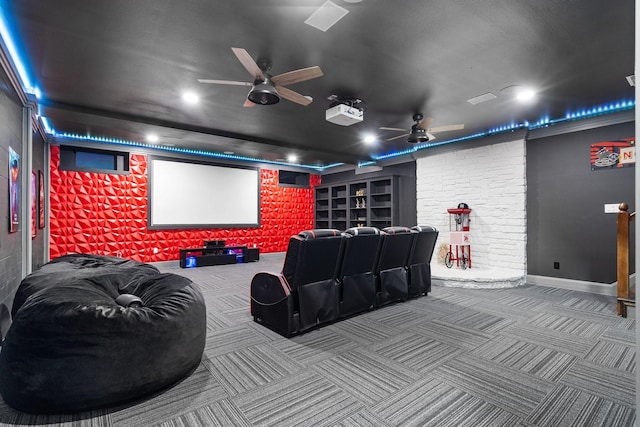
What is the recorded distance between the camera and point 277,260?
344 inches

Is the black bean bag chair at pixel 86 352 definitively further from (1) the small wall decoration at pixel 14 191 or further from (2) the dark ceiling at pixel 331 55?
(2) the dark ceiling at pixel 331 55

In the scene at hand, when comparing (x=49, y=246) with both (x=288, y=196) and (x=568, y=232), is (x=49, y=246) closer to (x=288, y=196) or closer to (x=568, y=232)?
(x=288, y=196)

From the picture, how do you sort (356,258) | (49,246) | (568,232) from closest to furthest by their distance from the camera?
(356,258), (568,232), (49,246)

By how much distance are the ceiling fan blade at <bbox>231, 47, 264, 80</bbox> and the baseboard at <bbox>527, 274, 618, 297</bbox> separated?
551 cm

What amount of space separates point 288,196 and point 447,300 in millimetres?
6101

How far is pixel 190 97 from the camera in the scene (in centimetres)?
411

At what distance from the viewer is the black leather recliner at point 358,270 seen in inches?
133

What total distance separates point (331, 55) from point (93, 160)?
19.7ft

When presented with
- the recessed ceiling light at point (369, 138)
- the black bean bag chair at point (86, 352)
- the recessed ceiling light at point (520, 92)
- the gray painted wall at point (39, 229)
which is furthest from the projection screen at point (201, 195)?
the recessed ceiling light at point (520, 92)

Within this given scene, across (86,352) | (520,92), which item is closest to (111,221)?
(86,352)

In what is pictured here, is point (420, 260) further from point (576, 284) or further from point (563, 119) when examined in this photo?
point (563, 119)

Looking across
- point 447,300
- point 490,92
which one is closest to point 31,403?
point 447,300

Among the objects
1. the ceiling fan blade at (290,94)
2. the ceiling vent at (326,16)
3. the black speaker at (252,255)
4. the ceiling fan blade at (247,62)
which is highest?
the ceiling vent at (326,16)

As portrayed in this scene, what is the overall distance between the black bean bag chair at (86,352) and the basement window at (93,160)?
17.8ft
